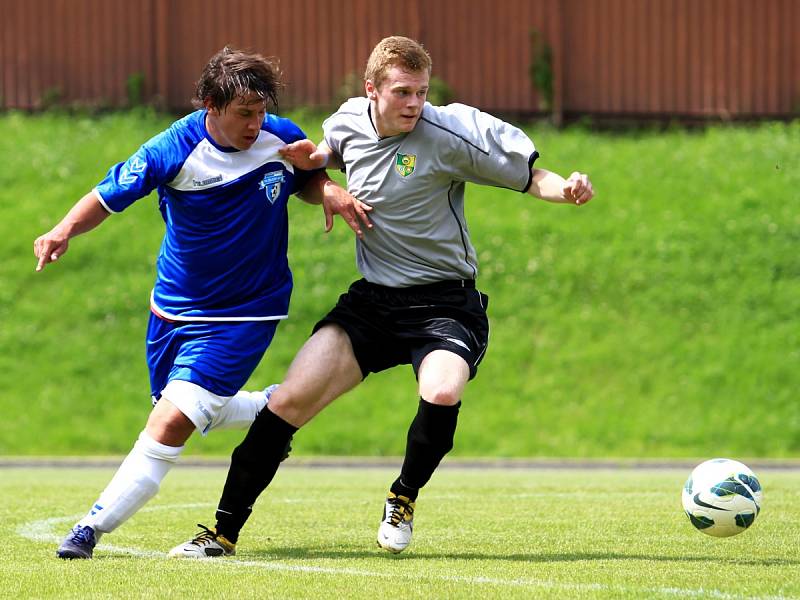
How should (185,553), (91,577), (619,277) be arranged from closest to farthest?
(91,577) → (185,553) → (619,277)

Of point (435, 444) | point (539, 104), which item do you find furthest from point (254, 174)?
point (539, 104)

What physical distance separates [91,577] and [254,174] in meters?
1.97

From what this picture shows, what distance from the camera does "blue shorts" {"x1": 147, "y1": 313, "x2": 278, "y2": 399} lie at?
591 cm

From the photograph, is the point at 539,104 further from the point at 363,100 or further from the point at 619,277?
the point at 363,100

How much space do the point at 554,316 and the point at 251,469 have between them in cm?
1225

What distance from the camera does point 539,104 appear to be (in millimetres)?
22156

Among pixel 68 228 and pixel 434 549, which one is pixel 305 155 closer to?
pixel 68 228

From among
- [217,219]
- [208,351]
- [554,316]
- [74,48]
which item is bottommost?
[554,316]

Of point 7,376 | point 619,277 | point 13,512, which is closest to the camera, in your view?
point 13,512

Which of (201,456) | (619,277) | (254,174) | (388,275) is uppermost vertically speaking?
(254,174)

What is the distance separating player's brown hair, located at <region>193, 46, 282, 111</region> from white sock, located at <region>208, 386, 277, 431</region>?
1670mm

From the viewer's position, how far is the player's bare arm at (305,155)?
6.15 meters

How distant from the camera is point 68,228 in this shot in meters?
5.79

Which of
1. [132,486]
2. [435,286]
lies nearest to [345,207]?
[435,286]
